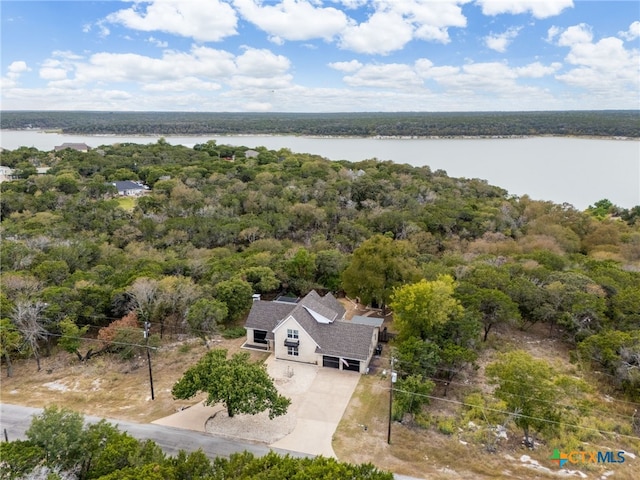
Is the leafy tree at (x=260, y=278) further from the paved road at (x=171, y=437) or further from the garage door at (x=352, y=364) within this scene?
the paved road at (x=171, y=437)

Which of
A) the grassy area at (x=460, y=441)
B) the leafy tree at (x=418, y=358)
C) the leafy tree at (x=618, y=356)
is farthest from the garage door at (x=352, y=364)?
the leafy tree at (x=618, y=356)

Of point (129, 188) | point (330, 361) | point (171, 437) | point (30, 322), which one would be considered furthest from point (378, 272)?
point (129, 188)

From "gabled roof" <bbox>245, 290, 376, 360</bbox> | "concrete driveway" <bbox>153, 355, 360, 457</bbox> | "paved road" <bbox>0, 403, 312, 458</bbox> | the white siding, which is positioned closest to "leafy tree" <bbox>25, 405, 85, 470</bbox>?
"paved road" <bbox>0, 403, 312, 458</bbox>

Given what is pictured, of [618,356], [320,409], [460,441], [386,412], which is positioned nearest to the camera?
[460,441]

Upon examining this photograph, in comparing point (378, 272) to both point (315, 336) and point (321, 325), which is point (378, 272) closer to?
point (321, 325)

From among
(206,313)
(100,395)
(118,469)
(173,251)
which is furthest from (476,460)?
(173,251)

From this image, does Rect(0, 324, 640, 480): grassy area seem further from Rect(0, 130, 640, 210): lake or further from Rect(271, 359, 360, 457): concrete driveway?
Rect(0, 130, 640, 210): lake
